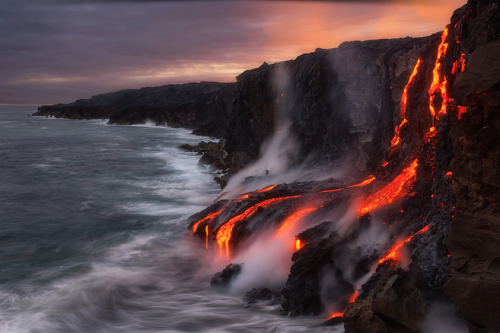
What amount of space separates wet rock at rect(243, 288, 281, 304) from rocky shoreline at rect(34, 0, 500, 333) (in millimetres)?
32

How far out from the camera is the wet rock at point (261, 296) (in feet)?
28.7

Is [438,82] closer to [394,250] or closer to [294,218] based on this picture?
[394,250]

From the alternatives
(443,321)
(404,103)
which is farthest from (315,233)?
(404,103)

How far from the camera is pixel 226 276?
10023 mm

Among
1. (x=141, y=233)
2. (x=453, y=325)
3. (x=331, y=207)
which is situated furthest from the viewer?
(x=141, y=233)

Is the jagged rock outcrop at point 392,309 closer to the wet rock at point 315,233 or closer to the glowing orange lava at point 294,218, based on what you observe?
the wet rock at point 315,233

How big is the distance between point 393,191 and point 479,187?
14.0ft

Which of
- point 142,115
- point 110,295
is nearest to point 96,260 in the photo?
point 110,295

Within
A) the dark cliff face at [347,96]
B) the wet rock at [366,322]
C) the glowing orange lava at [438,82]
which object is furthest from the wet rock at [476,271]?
the dark cliff face at [347,96]

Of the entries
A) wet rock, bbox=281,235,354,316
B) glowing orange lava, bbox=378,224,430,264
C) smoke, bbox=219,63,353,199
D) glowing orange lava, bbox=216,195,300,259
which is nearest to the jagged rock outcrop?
glowing orange lava, bbox=378,224,430,264

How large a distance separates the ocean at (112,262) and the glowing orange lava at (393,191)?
10.3 ft

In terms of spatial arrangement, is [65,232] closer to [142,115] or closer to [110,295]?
[110,295]

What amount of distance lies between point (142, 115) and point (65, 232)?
6985 centimetres

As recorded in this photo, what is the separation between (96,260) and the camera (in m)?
12.0
